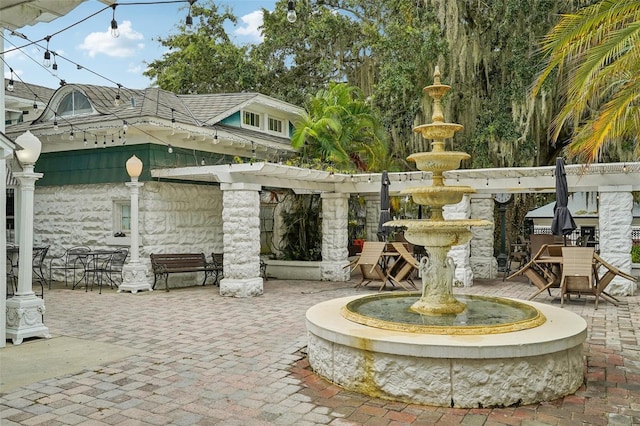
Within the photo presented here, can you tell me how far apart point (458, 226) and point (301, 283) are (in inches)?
313

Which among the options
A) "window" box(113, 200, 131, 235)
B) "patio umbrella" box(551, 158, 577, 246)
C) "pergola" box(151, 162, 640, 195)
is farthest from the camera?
"window" box(113, 200, 131, 235)

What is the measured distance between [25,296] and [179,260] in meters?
5.22

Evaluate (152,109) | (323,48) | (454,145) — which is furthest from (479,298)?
(323,48)

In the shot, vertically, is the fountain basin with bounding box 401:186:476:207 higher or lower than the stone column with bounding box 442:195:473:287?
higher

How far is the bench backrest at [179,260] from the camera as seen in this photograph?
1188 cm

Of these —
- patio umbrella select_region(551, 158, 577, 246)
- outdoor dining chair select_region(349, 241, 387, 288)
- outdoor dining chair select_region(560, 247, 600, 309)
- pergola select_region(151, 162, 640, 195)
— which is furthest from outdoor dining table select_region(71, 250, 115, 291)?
outdoor dining chair select_region(560, 247, 600, 309)

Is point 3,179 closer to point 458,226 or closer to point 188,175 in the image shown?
point 188,175

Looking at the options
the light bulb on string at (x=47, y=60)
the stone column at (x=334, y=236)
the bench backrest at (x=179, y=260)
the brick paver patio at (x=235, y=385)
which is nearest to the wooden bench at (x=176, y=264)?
the bench backrest at (x=179, y=260)

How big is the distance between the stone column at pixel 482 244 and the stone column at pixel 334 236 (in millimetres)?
3444

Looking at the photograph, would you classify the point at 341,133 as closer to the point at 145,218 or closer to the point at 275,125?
the point at 275,125

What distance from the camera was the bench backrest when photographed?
11884 millimetres

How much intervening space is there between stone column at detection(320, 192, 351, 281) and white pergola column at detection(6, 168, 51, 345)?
784 cm

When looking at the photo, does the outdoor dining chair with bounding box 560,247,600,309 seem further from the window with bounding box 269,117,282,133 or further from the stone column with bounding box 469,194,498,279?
the window with bounding box 269,117,282,133

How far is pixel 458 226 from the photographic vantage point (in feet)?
19.1
